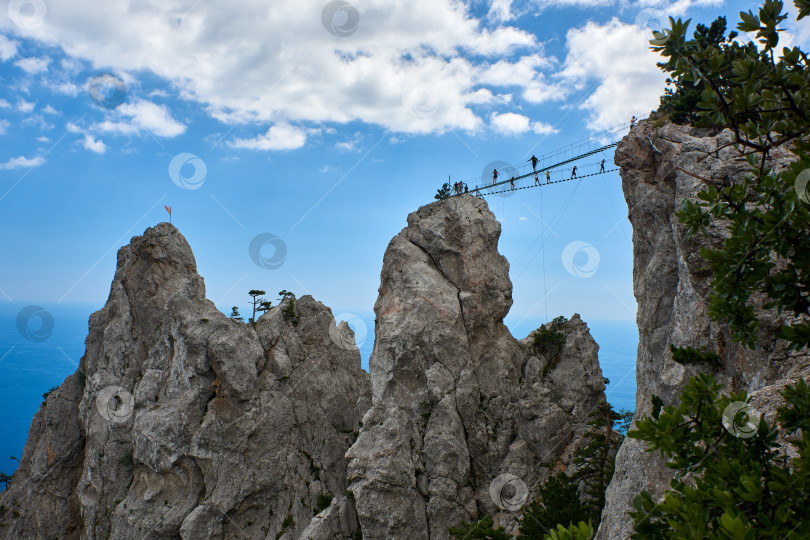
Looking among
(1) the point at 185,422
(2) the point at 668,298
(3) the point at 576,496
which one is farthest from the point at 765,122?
(1) the point at 185,422

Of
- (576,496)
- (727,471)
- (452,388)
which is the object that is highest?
(452,388)

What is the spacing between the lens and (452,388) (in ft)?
120

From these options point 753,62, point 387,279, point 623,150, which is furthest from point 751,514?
point 387,279

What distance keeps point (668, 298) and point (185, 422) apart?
36474mm

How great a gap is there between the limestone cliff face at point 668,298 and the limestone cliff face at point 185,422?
2296cm

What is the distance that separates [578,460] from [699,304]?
50.6 feet

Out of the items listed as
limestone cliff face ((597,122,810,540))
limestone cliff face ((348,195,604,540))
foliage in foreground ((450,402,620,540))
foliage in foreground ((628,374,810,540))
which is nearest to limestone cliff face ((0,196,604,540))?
limestone cliff face ((348,195,604,540))

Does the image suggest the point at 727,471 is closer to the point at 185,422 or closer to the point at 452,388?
the point at 452,388

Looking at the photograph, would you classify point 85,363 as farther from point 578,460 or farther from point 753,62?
point 753,62

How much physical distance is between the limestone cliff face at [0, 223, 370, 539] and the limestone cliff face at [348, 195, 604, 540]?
5.50 meters

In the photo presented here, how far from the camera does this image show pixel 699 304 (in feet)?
64.8

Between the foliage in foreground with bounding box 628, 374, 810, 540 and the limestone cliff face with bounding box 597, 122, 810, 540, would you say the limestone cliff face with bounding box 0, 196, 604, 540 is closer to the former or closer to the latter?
the limestone cliff face with bounding box 597, 122, 810, 540

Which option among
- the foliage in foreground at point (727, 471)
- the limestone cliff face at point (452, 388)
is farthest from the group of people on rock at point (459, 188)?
the foliage in foreground at point (727, 471)

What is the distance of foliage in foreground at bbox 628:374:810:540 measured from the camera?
17.1 feet
